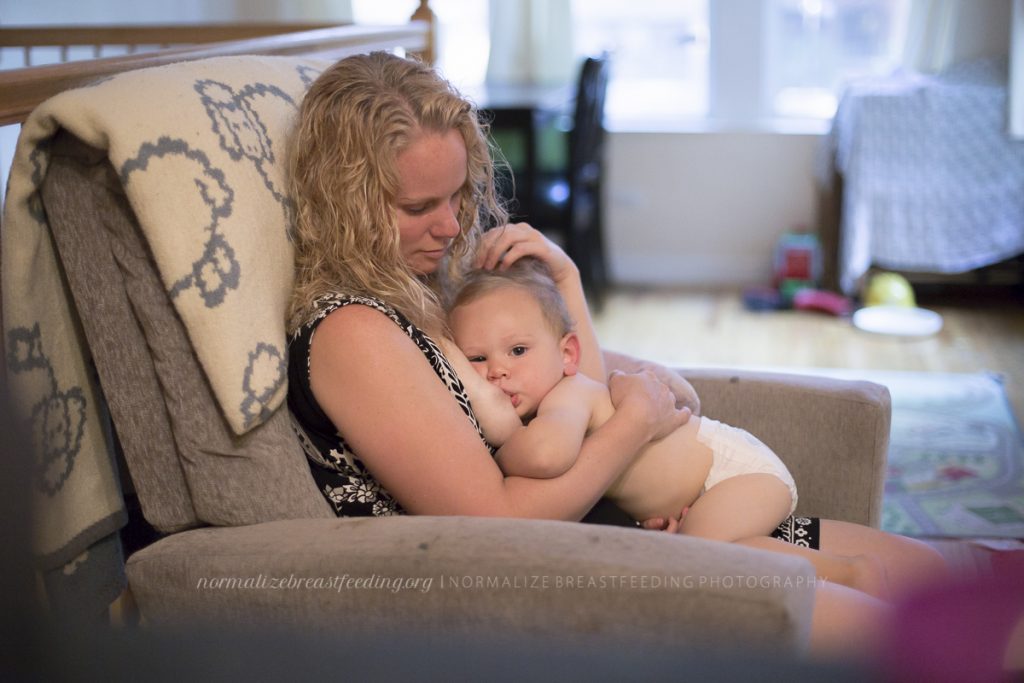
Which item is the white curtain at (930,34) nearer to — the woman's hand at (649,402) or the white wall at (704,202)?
the white wall at (704,202)

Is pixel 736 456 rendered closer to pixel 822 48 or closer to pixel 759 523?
pixel 759 523

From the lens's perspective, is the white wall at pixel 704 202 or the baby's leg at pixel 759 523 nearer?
the baby's leg at pixel 759 523

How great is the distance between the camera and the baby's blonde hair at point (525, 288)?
1.43 m

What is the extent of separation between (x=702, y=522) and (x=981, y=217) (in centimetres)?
336

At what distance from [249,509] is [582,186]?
3292 millimetres

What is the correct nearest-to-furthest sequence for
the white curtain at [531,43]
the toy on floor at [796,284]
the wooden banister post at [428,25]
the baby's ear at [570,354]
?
the baby's ear at [570,354] < the wooden banister post at [428,25] < the toy on floor at [796,284] < the white curtain at [531,43]

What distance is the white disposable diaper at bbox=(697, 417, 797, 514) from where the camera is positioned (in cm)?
142

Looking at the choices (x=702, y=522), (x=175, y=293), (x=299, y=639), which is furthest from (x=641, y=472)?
(x=299, y=639)

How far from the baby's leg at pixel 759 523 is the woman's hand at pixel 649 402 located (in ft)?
0.34

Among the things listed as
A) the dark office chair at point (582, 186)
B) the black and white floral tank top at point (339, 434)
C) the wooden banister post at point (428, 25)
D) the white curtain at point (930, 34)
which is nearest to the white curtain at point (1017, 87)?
the white curtain at point (930, 34)

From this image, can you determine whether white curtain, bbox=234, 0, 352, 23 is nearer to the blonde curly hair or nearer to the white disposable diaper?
the blonde curly hair

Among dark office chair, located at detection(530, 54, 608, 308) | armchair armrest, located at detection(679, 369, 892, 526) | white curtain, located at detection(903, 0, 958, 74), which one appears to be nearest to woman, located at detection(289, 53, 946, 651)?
armchair armrest, located at detection(679, 369, 892, 526)

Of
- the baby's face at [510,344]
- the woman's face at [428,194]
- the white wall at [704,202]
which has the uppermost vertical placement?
the woman's face at [428,194]

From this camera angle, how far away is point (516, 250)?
59.6 inches
